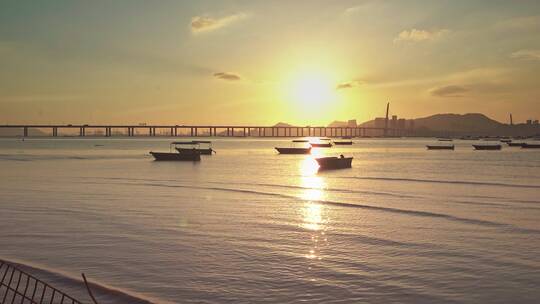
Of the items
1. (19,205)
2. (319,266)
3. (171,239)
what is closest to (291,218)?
(171,239)

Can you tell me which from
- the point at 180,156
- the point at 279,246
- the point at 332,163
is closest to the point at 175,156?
the point at 180,156

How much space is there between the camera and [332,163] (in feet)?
206

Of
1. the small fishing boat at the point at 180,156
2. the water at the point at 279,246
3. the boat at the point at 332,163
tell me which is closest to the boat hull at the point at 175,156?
the small fishing boat at the point at 180,156

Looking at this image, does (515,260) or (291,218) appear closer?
(515,260)

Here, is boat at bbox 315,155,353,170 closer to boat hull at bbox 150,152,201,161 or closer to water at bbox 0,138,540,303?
boat hull at bbox 150,152,201,161

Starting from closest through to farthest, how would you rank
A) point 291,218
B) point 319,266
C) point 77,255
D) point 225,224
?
point 319,266
point 77,255
point 225,224
point 291,218

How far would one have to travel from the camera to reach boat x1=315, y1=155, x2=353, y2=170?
61372mm

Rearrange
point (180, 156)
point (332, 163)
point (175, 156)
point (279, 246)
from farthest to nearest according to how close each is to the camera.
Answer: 1. point (175, 156)
2. point (180, 156)
3. point (332, 163)
4. point (279, 246)

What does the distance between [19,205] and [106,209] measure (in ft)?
16.2

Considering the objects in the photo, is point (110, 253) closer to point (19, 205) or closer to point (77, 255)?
point (77, 255)

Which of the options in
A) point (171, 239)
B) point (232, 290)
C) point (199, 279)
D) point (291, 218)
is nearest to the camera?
point (232, 290)

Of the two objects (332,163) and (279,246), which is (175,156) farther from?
(279,246)

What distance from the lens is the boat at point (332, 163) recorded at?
201 feet

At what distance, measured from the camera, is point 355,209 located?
24703mm
